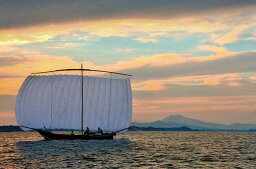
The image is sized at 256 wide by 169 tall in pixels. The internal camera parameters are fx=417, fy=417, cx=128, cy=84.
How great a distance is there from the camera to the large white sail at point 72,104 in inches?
3388

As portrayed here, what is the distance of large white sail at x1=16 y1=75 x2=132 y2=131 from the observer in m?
86.1

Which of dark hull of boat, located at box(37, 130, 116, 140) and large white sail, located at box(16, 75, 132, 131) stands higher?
large white sail, located at box(16, 75, 132, 131)

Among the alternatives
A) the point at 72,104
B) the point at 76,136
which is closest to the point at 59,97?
the point at 72,104

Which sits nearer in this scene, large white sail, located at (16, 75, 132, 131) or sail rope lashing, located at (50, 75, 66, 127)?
large white sail, located at (16, 75, 132, 131)

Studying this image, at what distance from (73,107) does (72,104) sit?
25.9 inches

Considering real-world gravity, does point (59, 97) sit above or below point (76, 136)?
above

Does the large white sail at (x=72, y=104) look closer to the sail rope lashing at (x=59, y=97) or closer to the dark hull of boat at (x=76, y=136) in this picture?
the sail rope lashing at (x=59, y=97)

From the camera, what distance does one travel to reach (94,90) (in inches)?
3452

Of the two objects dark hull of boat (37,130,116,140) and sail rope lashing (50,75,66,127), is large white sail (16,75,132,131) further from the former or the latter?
dark hull of boat (37,130,116,140)

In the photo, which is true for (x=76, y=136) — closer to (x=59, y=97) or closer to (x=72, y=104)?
(x=72, y=104)

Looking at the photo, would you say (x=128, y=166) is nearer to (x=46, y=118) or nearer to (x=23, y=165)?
(x=23, y=165)

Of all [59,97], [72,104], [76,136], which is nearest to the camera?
[76,136]

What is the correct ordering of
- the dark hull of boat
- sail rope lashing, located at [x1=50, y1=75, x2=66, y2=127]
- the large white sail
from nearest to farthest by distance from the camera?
the dark hull of boat
the large white sail
sail rope lashing, located at [x1=50, y1=75, x2=66, y2=127]

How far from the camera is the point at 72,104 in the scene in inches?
3413
